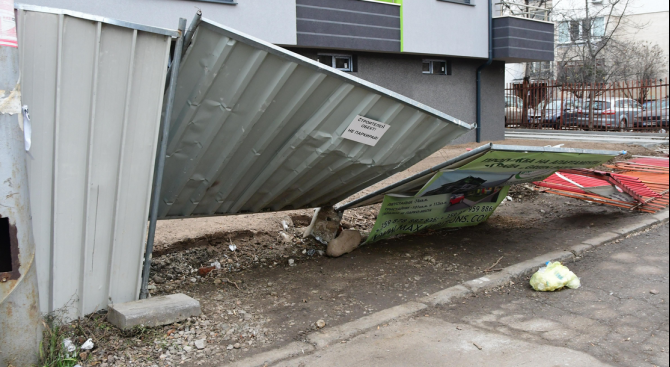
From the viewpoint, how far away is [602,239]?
6461 millimetres

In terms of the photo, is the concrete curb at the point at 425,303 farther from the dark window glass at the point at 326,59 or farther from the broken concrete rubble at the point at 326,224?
the dark window glass at the point at 326,59

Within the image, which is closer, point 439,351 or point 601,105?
point 439,351

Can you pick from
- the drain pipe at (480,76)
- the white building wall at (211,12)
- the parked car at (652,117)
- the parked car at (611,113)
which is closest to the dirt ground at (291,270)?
the white building wall at (211,12)

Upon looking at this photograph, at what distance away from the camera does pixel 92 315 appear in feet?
12.3

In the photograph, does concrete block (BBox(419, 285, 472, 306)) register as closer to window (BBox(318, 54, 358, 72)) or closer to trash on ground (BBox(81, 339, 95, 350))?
trash on ground (BBox(81, 339, 95, 350))

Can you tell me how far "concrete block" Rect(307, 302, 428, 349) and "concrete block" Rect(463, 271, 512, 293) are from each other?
679 mm

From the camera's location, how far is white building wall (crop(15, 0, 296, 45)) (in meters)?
9.75

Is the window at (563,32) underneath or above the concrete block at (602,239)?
above

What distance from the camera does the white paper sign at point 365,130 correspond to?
4234mm

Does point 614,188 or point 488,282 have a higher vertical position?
point 614,188

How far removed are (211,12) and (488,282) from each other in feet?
27.1

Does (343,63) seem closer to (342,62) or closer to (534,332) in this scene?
(342,62)

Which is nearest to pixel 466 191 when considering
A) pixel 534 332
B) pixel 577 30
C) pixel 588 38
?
pixel 534 332

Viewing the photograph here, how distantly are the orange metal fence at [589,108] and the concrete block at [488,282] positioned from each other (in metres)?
17.3
